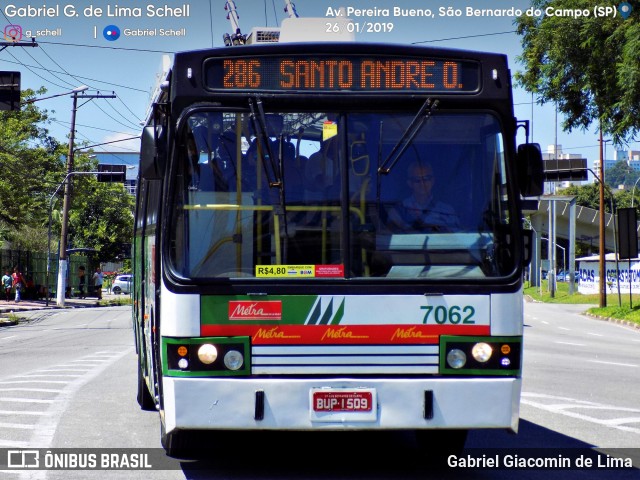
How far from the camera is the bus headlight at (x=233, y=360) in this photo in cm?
689

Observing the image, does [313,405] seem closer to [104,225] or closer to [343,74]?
[343,74]

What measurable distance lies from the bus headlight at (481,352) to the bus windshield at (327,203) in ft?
1.53

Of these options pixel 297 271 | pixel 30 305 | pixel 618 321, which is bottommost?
pixel 618 321

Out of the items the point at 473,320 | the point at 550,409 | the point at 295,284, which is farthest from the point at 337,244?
the point at 550,409

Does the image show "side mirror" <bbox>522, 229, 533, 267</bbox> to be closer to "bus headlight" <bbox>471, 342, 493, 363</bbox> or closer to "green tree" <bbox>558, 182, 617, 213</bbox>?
"bus headlight" <bbox>471, 342, 493, 363</bbox>

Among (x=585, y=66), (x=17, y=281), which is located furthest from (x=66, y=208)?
(x=585, y=66)

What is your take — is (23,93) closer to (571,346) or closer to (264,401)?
(571,346)

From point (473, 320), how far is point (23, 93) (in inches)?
2088

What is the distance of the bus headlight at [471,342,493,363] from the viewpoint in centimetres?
704

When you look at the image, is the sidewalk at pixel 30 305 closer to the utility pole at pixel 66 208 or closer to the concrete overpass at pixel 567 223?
the utility pole at pixel 66 208

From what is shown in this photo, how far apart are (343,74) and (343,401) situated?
2295 millimetres

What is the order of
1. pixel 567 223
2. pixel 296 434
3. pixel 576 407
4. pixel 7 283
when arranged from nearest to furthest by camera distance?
pixel 296 434, pixel 576 407, pixel 7 283, pixel 567 223

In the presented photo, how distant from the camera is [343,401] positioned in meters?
6.87

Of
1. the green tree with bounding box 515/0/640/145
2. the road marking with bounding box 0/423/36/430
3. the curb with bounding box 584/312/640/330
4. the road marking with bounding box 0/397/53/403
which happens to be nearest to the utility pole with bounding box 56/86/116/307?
the curb with bounding box 584/312/640/330
